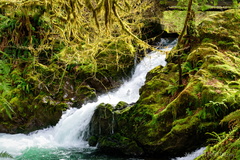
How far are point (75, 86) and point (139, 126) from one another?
14.2ft

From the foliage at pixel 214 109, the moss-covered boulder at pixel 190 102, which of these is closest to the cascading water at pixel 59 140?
the moss-covered boulder at pixel 190 102

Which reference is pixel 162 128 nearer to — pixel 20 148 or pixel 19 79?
pixel 20 148

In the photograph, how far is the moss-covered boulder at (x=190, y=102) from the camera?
202 inches

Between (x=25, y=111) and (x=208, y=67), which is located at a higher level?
(x=208, y=67)

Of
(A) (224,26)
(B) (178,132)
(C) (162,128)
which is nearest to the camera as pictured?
(B) (178,132)

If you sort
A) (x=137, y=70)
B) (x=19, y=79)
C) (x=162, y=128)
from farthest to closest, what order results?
(x=137, y=70)
(x=19, y=79)
(x=162, y=128)

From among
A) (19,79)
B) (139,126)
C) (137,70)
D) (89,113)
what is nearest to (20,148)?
(89,113)

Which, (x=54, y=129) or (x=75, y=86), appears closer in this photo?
(x=54, y=129)

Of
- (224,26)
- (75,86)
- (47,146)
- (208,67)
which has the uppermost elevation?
(224,26)

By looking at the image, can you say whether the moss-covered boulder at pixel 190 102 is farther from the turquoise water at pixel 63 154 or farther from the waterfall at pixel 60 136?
the waterfall at pixel 60 136

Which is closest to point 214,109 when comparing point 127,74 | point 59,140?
point 59,140

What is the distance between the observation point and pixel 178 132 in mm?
5289

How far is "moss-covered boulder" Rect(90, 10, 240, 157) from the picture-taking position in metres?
5.13

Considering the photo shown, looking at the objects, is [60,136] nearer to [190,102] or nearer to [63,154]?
[63,154]
